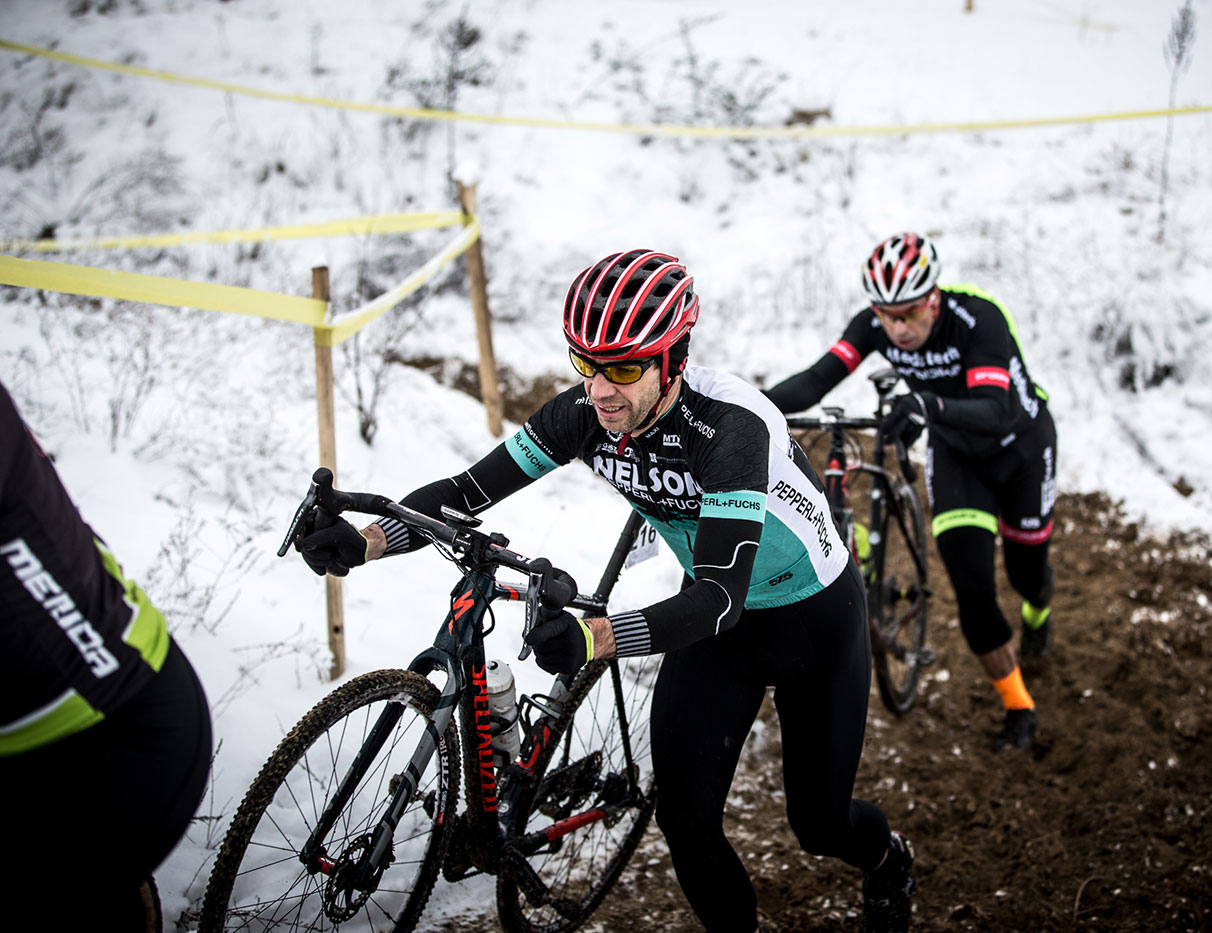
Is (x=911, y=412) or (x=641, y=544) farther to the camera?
(x=911, y=412)

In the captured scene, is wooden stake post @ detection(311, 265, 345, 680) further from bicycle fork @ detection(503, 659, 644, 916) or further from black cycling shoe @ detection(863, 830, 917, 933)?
black cycling shoe @ detection(863, 830, 917, 933)

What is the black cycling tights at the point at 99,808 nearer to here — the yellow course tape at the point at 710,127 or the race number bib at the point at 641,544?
the race number bib at the point at 641,544

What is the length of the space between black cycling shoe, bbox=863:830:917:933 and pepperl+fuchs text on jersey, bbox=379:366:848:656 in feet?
3.41

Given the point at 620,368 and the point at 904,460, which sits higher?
the point at 620,368

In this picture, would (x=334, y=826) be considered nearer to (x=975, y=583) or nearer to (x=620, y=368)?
(x=620, y=368)

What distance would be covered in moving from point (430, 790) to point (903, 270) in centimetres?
310

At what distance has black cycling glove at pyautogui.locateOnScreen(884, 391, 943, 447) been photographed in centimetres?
399

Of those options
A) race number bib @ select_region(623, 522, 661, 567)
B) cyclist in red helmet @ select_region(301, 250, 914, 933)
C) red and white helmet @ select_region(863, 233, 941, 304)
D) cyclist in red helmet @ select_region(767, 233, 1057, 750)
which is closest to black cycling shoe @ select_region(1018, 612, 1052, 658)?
cyclist in red helmet @ select_region(767, 233, 1057, 750)

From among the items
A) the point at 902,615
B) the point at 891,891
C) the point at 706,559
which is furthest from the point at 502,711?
the point at 902,615

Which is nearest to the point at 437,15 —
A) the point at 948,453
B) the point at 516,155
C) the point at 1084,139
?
the point at 516,155

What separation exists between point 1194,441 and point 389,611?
6372mm

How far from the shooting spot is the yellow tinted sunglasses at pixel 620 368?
2.39m

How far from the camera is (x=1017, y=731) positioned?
4.57 metres

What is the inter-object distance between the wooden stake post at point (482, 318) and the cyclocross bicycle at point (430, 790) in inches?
127
